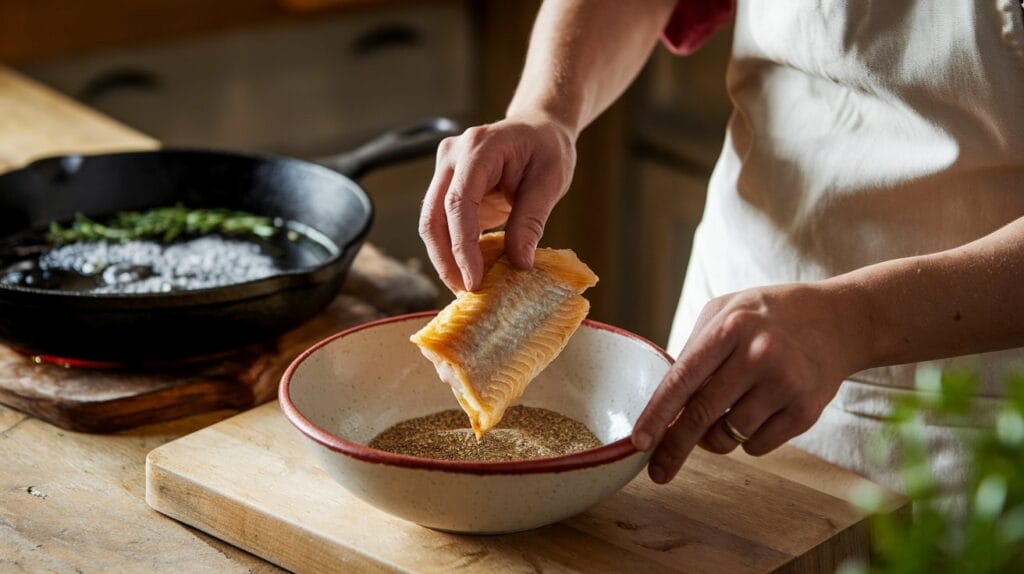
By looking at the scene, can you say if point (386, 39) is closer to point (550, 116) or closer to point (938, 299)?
point (550, 116)

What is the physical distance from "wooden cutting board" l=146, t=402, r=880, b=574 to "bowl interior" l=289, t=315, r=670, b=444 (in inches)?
2.7

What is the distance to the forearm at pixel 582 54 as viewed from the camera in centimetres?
136

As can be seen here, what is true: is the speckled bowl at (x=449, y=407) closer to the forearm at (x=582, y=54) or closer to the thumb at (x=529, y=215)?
the thumb at (x=529, y=215)

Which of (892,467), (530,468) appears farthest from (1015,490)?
(892,467)

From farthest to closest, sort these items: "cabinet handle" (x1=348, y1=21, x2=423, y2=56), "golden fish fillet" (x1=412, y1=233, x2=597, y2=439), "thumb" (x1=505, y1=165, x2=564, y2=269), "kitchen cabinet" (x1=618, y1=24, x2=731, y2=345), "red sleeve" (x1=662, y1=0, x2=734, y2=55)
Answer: "cabinet handle" (x1=348, y1=21, x2=423, y2=56)
"kitchen cabinet" (x1=618, y1=24, x2=731, y2=345)
"red sleeve" (x1=662, y1=0, x2=734, y2=55)
"thumb" (x1=505, y1=165, x2=564, y2=269)
"golden fish fillet" (x1=412, y1=233, x2=597, y2=439)

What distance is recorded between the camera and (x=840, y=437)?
1.33 m

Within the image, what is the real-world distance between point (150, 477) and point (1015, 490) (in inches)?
33.0

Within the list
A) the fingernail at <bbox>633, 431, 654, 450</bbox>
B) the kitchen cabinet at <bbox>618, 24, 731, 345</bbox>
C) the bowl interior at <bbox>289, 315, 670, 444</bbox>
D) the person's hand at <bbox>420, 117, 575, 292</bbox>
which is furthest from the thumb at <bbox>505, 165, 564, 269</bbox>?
the kitchen cabinet at <bbox>618, 24, 731, 345</bbox>

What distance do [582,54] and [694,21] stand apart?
0.20 meters

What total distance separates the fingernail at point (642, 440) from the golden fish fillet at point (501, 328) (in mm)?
129

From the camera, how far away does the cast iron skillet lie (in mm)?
1267

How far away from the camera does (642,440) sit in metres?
0.97

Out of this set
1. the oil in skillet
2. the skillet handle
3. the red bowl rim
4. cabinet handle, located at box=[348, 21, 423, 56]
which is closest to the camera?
the red bowl rim

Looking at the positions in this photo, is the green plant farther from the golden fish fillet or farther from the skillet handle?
the skillet handle
